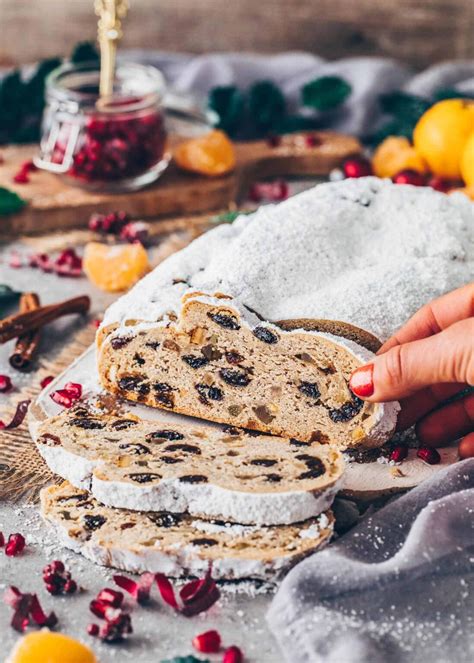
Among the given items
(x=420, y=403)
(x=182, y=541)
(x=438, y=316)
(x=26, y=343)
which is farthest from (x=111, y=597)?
(x=26, y=343)

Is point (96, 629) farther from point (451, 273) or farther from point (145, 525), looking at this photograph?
point (451, 273)

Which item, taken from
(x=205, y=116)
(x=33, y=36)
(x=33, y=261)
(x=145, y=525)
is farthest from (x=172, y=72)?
(x=145, y=525)

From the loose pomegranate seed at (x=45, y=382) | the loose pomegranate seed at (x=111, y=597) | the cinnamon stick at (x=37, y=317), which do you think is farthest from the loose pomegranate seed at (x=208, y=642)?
the cinnamon stick at (x=37, y=317)

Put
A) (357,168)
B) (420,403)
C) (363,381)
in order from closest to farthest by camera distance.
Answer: (363,381)
(420,403)
(357,168)

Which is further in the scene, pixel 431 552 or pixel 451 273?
pixel 451 273

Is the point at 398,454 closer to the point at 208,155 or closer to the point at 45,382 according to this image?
the point at 45,382

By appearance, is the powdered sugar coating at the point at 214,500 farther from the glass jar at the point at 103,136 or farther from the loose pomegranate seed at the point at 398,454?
the glass jar at the point at 103,136
